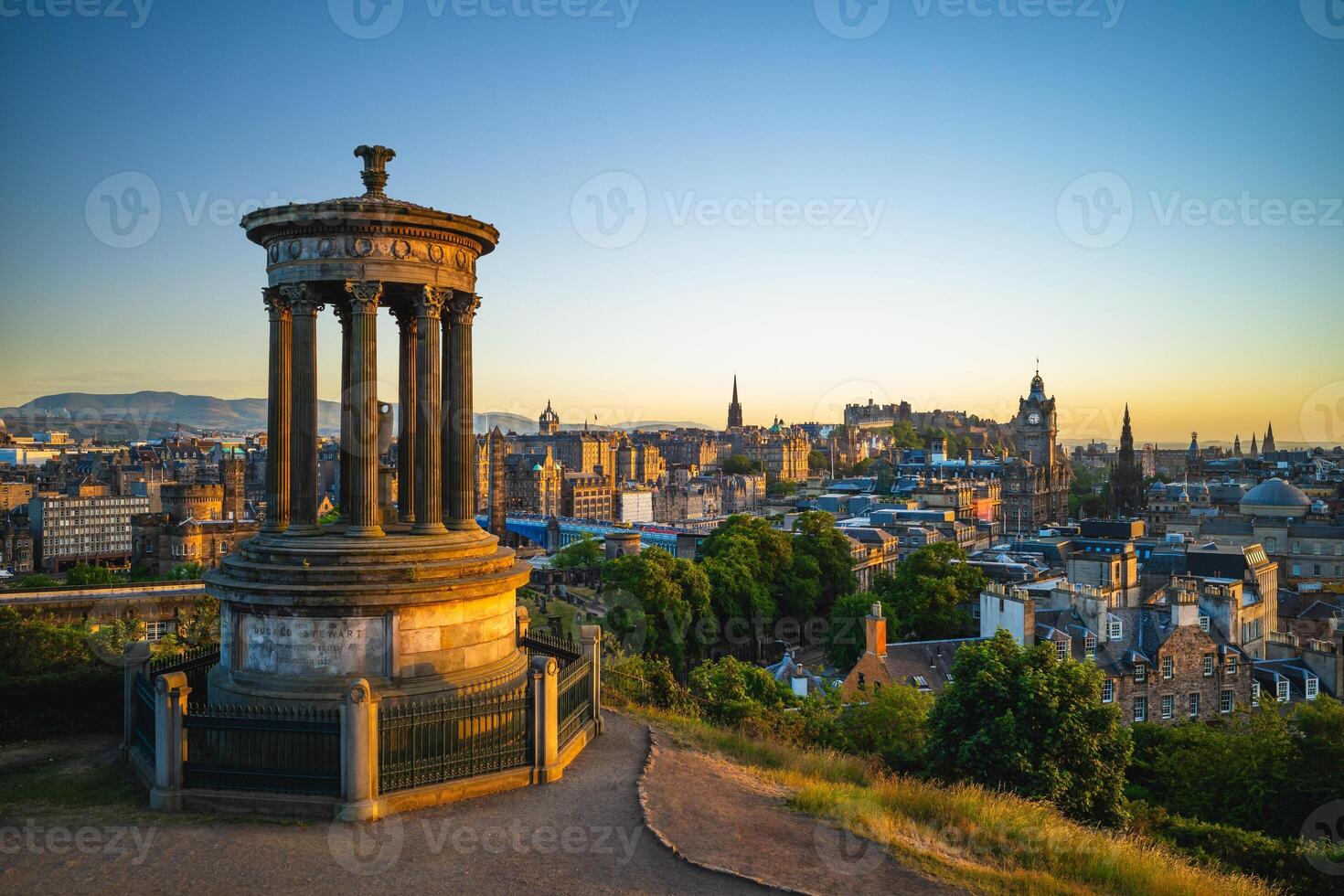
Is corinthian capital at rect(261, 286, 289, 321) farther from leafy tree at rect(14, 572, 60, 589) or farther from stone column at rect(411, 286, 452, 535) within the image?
leafy tree at rect(14, 572, 60, 589)

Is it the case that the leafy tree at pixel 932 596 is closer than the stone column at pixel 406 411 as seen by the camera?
No

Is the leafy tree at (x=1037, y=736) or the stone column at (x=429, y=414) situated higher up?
the stone column at (x=429, y=414)

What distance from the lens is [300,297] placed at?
1593cm

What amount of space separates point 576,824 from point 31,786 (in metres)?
8.32

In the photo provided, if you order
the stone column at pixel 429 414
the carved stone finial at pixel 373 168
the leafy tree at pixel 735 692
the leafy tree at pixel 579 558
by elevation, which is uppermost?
the carved stone finial at pixel 373 168

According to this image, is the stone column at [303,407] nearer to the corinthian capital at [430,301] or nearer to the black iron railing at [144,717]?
the corinthian capital at [430,301]

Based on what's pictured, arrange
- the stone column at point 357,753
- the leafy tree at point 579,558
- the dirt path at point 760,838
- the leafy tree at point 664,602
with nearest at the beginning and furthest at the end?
the dirt path at point 760,838
the stone column at point 357,753
the leafy tree at point 664,602
the leafy tree at point 579,558

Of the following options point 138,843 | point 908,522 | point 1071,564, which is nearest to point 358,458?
point 138,843

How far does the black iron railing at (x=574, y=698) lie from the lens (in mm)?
15273

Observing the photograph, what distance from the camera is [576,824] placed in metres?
12.5

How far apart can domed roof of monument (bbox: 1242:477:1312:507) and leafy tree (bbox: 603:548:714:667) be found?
74.3 metres

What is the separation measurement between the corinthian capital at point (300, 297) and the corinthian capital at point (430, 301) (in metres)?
1.68

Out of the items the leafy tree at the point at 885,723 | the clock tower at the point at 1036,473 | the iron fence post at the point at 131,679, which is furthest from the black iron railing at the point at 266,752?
the clock tower at the point at 1036,473

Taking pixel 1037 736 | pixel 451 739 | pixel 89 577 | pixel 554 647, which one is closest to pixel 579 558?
pixel 89 577
